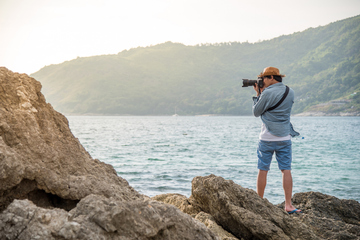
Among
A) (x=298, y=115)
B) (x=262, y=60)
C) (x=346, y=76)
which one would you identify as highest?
(x=262, y=60)

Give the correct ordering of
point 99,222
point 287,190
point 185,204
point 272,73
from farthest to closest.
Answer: point 272,73 < point 287,190 < point 185,204 < point 99,222

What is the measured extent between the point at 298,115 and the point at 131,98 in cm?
7392

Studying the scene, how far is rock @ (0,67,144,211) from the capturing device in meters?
2.30

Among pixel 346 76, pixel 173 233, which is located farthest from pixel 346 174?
pixel 346 76

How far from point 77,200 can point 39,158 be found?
43cm

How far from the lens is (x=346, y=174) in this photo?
44.9ft

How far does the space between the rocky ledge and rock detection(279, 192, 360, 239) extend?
2 centimetres

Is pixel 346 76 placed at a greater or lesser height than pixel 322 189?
greater

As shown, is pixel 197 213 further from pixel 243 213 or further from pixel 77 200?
pixel 77 200

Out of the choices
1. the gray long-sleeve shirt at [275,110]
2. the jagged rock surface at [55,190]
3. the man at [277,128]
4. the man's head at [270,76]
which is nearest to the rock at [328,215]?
the man at [277,128]

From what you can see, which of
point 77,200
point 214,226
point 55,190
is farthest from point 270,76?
point 55,190

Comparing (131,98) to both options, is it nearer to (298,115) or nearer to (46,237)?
(298,115)

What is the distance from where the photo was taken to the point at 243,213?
3.47 m

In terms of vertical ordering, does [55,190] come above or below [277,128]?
below
